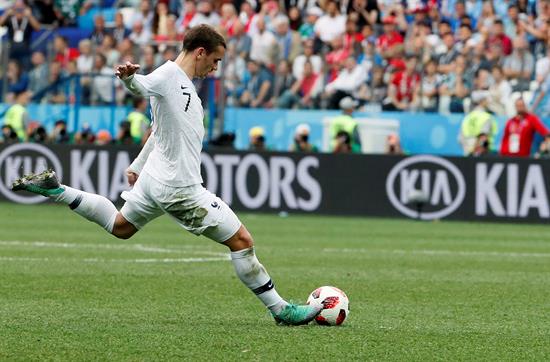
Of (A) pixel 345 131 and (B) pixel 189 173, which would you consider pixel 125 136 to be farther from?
(B) pixel 189 173

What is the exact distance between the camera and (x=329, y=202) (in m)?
23.1

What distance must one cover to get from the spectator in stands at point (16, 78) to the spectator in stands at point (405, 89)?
7.62 m

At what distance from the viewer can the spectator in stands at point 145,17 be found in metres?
28.5

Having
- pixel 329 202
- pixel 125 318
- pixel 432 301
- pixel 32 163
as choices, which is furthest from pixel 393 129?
pixel 125 318

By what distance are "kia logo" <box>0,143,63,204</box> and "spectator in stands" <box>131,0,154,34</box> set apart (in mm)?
5133

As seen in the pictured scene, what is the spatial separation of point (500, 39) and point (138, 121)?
7.13 meters

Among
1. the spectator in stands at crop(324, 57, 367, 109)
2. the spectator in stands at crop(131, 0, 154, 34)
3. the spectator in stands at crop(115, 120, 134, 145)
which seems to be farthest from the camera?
the spectator in stands at crop(131, 0, 154, 34)

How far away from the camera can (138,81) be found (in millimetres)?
8273

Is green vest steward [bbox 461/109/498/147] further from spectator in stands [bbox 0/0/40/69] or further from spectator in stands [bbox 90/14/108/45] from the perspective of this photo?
spectator in stands [bbox 0/0/40/69]

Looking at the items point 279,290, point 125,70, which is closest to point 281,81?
point 279,290

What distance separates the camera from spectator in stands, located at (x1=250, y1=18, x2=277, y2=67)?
25.9 metres

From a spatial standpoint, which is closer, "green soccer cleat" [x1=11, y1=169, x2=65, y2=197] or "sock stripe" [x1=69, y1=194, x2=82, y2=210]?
"green soccer cleat" [x1=11, y1=169, x2=65, y2=197]

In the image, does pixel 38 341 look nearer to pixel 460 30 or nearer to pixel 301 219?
pixel 301 219

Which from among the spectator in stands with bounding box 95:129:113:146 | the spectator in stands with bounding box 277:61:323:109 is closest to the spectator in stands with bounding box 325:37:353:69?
the spectator in stands with bounding box 277:61:323:109
